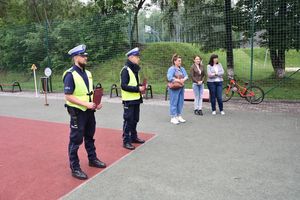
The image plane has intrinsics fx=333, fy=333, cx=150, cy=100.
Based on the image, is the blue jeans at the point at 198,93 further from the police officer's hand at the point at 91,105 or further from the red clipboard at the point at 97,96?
the police officer's hand at the point at 91,105

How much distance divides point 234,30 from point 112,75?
6.52 meters

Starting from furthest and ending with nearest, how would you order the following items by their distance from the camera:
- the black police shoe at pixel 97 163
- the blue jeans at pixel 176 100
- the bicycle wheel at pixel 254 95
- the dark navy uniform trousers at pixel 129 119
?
1. the bicycle wheel at pixel 254 95
2. the blue jeans at pixel 176 100
3. the dark navy uniform trousers at pixel 129 119
4. the black police shoe at pixel 97 163

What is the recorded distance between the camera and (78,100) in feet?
15.3

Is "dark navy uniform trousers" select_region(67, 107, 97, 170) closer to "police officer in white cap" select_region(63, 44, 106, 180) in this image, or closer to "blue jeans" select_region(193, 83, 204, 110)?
"police officer in white cap" select_region(63, 44, 106, 180)

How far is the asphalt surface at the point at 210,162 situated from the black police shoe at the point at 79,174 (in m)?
0.13

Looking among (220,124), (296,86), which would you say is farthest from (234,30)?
(220,124)

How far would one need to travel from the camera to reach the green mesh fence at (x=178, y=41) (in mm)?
12141

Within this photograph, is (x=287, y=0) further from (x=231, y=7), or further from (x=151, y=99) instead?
(x=151, y=99)

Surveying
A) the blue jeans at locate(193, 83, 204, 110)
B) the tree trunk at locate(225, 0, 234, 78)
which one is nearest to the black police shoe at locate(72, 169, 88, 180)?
the blue jeans at locate(193, 83, 204, 110)

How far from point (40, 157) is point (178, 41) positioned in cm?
918

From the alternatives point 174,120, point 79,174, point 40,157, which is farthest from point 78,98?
point 174,120

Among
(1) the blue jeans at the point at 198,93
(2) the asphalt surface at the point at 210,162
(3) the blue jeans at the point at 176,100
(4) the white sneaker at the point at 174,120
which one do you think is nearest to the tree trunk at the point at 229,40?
(1) the blue jeans at the point at 198,93

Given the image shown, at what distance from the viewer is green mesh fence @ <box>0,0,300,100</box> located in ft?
39.8

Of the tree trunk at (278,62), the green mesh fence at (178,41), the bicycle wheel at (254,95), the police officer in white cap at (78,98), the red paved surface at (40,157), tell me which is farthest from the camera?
the tree trunk at (278,62)
